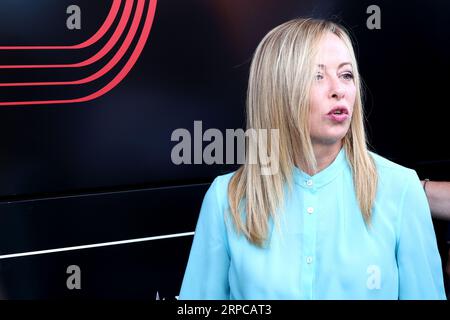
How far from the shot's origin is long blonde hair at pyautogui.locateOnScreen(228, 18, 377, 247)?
146 cm

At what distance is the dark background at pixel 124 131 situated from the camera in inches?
80.9

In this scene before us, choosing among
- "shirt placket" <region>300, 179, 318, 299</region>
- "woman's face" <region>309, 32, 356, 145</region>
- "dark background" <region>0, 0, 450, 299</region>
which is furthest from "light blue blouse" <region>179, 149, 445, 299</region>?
"dark background" <region>0, 0, 450, 299</region>

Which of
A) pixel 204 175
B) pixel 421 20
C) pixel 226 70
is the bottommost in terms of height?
pixel 204 175

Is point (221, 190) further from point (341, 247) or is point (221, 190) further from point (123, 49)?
point (123, 49)

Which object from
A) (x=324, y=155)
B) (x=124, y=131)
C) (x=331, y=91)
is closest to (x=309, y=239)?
(x=324, y=155)

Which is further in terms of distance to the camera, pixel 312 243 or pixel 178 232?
pixel 178 232

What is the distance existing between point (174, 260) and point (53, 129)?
62 centimetres

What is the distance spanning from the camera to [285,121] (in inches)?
59.4

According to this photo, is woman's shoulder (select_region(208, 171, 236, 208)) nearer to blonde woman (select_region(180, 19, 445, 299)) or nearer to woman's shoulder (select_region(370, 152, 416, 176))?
blonde woman (select_region(180, 19, 445, 299))

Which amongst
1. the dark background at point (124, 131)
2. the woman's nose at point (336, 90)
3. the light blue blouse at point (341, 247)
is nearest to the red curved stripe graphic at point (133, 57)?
the dark background at point (124, 131)

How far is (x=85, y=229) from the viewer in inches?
85.9
